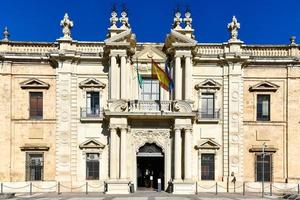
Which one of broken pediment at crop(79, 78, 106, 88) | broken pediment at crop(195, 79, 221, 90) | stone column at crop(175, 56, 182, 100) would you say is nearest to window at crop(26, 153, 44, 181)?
broken pediment at crop(79, 78, 106, 88)

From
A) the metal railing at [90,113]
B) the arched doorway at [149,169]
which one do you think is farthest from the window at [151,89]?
the arched doorway at [149,169]

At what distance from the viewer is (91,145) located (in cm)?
3438

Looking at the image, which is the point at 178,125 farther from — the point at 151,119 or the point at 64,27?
the point at 64,27

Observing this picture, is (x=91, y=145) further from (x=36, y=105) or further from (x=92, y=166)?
(x=36, y=105)

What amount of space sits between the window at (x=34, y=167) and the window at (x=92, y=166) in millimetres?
3120

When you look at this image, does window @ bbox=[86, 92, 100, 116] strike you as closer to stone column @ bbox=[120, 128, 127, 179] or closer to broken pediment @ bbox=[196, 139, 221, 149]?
stone column @ bbox=[120, 128, 127, 179]

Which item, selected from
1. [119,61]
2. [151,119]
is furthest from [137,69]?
[151,119]

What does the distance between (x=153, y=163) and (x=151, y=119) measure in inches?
135

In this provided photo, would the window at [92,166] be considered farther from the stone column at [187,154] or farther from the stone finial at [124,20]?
the stone finial at [124,20]

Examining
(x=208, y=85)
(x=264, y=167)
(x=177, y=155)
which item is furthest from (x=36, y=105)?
(x=264, y=167)

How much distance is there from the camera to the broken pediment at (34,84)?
34.7 metres

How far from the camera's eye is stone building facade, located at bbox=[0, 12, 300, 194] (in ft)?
112

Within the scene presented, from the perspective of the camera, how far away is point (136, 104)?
112 feet

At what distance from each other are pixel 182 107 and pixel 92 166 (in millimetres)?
7376
